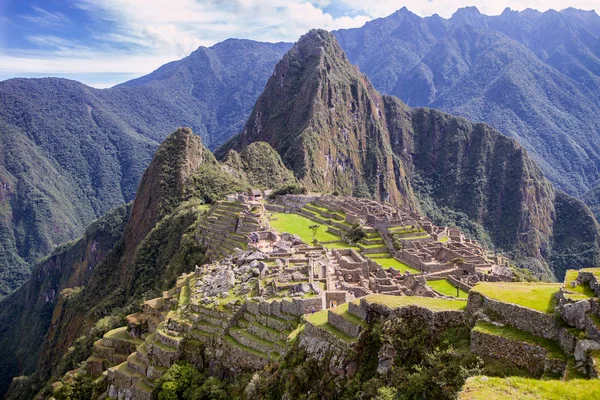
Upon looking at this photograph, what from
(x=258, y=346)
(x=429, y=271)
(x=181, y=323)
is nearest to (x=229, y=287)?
(x=181, y=323)

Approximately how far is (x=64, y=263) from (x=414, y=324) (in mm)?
158604

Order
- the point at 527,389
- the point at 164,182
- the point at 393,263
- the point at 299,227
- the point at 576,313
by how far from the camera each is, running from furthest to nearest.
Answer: the point at 164,182 → the point at 299,227 → the point at 393,263 → the point at 576,313 → the point at 527,389

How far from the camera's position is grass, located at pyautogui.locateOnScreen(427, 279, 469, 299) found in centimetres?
4369

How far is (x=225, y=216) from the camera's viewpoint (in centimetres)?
6575

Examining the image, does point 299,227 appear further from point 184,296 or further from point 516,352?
point 516,352

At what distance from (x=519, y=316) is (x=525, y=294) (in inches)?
60.6

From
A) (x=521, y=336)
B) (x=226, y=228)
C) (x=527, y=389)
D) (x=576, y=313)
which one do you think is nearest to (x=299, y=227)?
(x=226, y=228)

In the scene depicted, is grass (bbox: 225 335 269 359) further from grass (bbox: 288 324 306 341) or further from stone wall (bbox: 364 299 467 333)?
stone wall (bbox: 364 299 467 333)

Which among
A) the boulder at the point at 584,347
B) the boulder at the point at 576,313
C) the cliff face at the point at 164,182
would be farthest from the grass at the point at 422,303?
the cliff face at the point at 164,182

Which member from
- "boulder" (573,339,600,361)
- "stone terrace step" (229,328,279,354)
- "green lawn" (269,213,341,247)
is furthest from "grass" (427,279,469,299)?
"boulder" (573,339,600,361)

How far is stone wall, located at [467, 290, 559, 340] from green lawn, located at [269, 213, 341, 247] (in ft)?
142

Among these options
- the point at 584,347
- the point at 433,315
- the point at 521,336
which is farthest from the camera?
the point at 433,315

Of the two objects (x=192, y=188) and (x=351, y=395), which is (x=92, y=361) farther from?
(x=192, y=188)

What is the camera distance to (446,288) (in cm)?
→ 4628
